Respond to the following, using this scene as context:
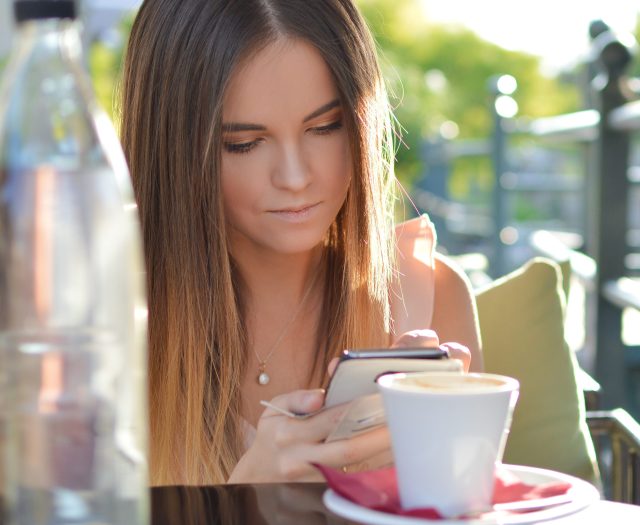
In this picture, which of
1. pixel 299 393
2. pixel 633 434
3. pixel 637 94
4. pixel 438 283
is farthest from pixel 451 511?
pixel 637 94

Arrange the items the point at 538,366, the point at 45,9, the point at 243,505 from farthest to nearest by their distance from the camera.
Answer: the point at 538,366 → the point at 243,505 → the point at 45,9

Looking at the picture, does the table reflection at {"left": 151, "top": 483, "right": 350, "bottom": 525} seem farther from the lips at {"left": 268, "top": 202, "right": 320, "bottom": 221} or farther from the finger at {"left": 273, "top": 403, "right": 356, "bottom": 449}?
the lips at {"left": 268, "top": 202, "right": 320, "bottom": 221}

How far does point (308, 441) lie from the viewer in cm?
126

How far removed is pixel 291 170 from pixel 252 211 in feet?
0.45

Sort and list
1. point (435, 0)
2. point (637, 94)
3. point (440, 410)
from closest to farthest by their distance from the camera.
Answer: point (440, 410) → point (637, 94) → point (435, 0)

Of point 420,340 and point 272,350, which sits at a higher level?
point 420,340

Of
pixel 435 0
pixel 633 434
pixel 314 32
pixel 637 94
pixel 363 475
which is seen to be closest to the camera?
pixel 363 475

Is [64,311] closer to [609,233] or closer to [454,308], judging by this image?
[454,308]

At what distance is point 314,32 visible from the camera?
1906 mm

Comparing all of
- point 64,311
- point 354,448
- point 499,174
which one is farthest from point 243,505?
point 499,174

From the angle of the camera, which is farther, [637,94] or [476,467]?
[637,94]

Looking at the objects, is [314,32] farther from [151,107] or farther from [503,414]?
[503,414]

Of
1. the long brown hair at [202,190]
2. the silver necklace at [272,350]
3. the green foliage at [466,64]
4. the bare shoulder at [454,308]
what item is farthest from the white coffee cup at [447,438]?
the green foliage at [466,64]

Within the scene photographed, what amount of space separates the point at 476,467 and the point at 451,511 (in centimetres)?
4
